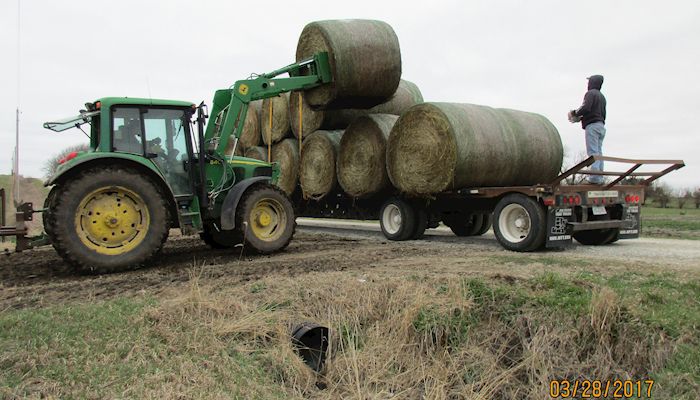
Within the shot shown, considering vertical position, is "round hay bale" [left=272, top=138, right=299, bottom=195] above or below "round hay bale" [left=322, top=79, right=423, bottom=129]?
below

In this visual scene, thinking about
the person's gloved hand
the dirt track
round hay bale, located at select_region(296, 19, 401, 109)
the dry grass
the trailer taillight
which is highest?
round hay bale, located at select_region(296, 19, 401, 109)

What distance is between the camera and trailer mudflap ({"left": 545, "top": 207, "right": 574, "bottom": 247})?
702 centimetres

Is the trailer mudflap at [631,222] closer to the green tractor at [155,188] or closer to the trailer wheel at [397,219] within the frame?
the trailer wheel at [397,219]

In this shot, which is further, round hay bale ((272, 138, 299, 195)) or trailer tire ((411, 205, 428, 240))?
round hay bale ((272, 138, 299, 195))

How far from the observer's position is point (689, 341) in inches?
138

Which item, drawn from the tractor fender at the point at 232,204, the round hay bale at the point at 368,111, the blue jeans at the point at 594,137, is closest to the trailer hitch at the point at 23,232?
the tractor fender at the point at 232,204

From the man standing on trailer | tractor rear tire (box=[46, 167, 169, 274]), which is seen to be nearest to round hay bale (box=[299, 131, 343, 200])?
the man standing on trailer

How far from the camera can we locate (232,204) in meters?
6.74

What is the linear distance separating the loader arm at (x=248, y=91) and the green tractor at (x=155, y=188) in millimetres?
20

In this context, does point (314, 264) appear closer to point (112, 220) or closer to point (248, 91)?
point (112, 220)

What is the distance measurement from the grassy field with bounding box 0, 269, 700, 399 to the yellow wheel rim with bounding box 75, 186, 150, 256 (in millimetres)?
1651

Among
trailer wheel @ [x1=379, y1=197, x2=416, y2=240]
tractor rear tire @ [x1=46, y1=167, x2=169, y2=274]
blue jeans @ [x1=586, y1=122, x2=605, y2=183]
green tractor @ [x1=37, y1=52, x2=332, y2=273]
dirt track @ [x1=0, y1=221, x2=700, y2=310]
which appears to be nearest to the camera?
dirt track @ [x1=0, y1=221, x2=700, y2=310]

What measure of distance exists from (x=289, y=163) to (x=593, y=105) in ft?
19.7
